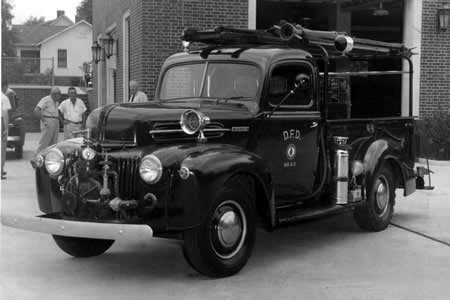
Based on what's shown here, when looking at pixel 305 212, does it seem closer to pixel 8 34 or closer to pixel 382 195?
pixel 382 195

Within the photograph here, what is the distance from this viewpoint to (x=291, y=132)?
6152mm

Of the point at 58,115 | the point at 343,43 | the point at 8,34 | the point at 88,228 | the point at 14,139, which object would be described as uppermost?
the point at 8,34

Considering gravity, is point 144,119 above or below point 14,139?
above

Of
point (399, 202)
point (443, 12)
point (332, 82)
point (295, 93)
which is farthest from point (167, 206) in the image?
point (443, 12)

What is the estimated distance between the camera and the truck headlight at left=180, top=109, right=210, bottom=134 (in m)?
5.19

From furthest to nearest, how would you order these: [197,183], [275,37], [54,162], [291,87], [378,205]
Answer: [378,205] → [275,37] → [291,87] → [54,162] → [197,183]

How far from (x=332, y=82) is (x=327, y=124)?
5.38ft

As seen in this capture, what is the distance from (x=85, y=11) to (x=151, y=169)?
7383 centimetres

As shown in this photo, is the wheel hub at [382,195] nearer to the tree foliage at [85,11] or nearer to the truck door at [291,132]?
the truck door at [291,132]

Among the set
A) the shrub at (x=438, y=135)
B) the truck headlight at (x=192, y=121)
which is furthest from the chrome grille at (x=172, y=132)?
the shrub at (x=438, y=135)

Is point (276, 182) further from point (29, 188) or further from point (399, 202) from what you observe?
point (29, 188)

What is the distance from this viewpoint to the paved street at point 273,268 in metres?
4.88

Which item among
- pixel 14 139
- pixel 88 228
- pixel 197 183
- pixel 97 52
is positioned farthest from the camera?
pixel 97 52

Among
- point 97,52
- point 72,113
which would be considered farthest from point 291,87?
point 97,52
